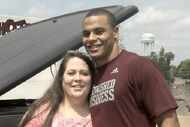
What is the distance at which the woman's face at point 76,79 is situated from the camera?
285 cm

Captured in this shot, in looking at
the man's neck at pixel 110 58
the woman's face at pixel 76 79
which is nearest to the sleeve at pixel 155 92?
the man's neck at pixel 110 58

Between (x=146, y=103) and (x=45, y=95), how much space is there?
57cm

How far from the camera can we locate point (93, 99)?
288 centimetres

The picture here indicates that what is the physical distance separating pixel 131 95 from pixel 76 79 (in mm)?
302

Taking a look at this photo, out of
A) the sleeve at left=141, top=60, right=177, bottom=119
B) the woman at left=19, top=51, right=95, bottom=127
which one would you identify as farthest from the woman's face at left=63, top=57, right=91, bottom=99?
the sleeve at left=141, top=60, right=177, bottom=119

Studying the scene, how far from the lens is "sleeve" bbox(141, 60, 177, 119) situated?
273 cm

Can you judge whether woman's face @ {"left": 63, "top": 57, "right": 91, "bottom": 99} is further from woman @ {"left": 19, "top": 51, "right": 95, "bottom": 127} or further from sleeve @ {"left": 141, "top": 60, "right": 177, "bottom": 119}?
sleeve @ {"left": 141, "top": 60, "right": 177, "bottom": 119}

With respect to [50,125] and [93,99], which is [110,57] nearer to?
[93,99]

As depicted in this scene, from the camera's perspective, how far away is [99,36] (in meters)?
2.85

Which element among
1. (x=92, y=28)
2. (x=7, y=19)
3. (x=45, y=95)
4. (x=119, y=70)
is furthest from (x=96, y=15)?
(x=7, y=19)

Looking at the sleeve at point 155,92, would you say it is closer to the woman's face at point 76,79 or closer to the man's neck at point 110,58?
the man's neck at point 110,58

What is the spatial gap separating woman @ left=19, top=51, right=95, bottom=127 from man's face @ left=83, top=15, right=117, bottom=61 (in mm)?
87

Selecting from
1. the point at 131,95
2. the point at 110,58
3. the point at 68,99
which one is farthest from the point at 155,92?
the point at 68,99

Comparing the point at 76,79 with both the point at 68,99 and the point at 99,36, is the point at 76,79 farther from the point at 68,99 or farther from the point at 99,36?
the point at 99,36
